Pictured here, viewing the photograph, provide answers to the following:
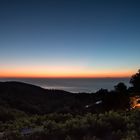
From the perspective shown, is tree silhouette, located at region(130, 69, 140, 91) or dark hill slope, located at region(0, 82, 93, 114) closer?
tree silhouette, located at region(130, 69, 140, 91)

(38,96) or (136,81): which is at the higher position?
(136,81)

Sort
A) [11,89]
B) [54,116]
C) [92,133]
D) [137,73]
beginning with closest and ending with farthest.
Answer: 1. [92,133]
2. [54,116]
3. [137,73]
4. [11,89]

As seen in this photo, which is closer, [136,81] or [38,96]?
[136,81]

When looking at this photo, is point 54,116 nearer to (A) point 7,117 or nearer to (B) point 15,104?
(A) point 7,117

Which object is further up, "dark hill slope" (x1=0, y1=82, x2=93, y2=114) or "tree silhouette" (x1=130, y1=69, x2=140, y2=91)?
"tree silhouette" (x1=130, y1=69, x2=140, y2=91)

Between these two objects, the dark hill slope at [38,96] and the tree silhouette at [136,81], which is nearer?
the tree silhouette at [136,81]

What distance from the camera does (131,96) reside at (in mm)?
37844

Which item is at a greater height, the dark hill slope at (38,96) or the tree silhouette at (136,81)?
the tree silhouette at (136,81)

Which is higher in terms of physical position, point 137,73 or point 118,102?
point 137,73

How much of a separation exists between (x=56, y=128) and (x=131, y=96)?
2688 centimetres

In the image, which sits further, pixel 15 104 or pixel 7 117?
pixel 15 104

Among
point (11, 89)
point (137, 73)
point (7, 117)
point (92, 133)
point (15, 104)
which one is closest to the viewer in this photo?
point (92, 133)

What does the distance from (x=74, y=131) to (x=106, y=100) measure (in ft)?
84.0

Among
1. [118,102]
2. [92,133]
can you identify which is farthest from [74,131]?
[118,102]
